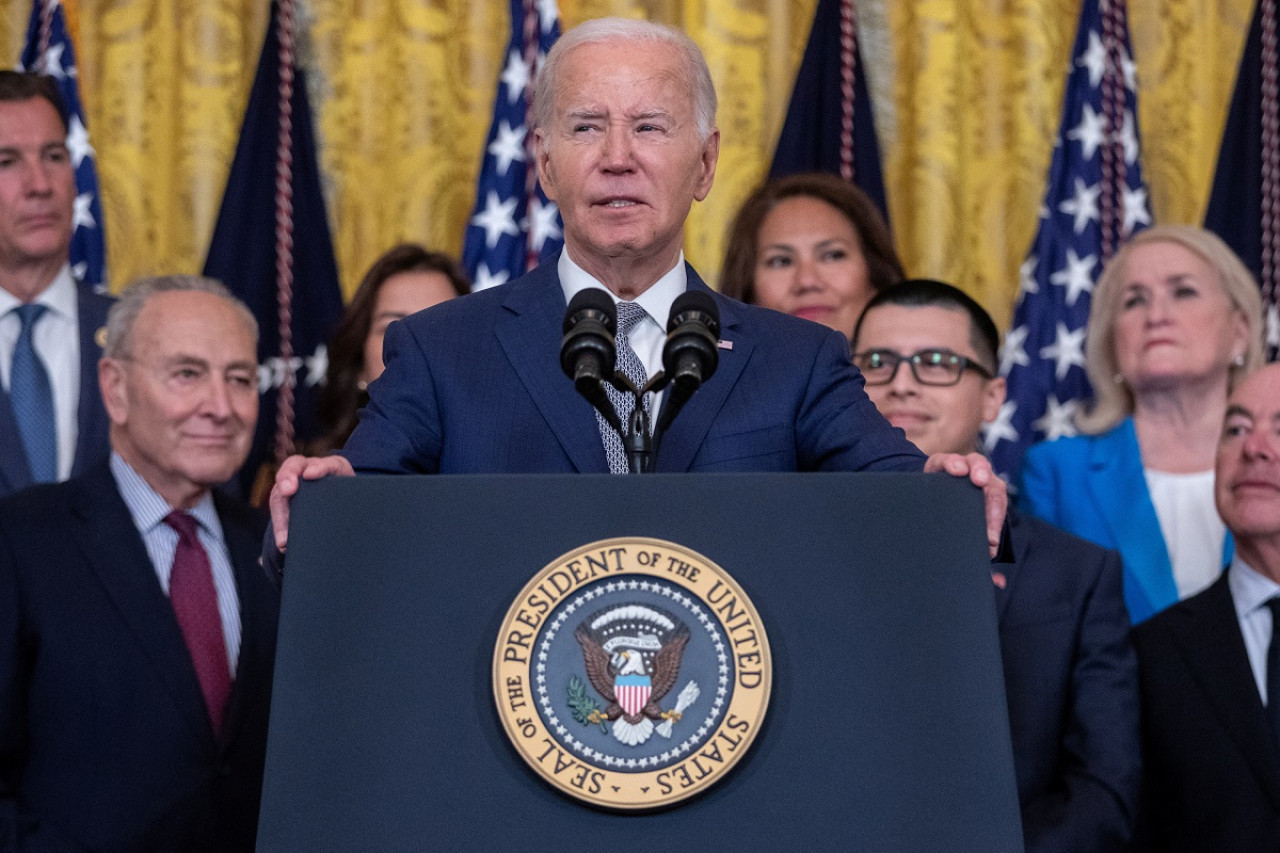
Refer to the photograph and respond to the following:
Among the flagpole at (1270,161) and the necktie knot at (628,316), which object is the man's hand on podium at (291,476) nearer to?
the necktie knot at (628,316)

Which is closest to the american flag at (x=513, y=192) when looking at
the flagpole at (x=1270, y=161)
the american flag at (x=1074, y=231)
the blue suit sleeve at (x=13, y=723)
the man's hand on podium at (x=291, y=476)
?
the american flag at (x=1074, y=231)

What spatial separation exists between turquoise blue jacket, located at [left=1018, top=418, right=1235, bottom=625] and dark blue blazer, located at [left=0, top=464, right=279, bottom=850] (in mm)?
2048

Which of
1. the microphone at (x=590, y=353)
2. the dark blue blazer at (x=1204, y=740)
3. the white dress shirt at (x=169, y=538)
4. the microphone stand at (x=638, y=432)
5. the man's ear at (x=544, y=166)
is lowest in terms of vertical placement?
the dark blue blazer at (x=1204, y=740)

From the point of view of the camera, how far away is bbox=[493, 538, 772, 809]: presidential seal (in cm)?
159

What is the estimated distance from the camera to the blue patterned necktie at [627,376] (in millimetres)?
2131

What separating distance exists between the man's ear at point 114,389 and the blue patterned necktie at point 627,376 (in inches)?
75.3

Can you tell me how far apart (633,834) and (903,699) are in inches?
12.3

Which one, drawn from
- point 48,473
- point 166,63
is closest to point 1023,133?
point 166,63

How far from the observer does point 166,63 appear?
17.0ft

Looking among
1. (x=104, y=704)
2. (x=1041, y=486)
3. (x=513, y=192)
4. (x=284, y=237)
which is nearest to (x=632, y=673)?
(x=104, y=704)

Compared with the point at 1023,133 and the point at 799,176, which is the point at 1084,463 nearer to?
the point at 799,176

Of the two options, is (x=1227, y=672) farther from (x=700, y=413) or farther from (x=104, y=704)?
(x=104, y=704)

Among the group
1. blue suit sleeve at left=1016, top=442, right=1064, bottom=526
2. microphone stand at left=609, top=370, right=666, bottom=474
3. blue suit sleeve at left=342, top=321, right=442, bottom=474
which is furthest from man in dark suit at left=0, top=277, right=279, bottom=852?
blue suit sleeve at left=1016, top=442, right=1064, bottom=526

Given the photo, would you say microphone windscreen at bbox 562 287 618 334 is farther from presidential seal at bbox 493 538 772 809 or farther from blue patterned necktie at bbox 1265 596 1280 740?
blue patterned necktie at bbox 1265 596 1280 740
